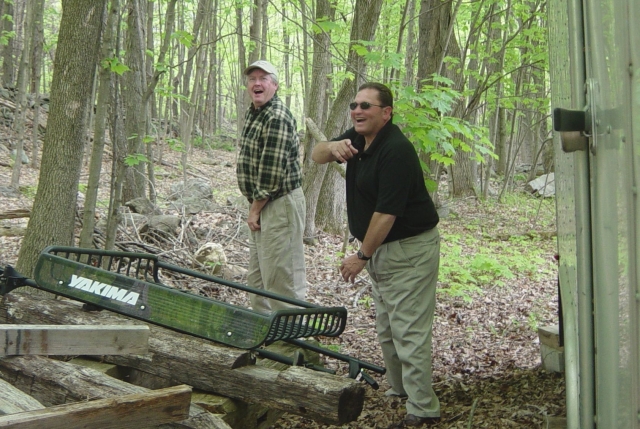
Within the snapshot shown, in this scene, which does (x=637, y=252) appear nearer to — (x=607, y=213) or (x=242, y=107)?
(x=607, y=213)

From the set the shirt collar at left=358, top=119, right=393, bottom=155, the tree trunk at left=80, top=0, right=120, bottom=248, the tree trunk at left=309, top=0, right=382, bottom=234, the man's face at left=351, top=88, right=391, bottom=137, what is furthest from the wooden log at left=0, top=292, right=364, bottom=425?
the tree trunk at left=309, top=0, right=382, bottom=234

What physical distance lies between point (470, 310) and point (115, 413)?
5.91 m

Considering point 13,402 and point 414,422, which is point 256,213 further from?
point 13,402

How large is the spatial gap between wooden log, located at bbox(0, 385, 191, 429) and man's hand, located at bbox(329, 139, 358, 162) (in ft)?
6.95

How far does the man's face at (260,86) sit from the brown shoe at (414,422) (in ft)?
9.18

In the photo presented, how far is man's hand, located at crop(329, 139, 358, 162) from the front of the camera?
14.9 feet

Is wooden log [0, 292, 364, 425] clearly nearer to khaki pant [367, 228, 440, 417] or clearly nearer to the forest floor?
khaki pant [367, 228, 440, 417]

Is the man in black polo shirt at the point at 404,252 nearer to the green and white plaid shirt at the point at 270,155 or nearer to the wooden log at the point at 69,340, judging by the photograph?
the green and white plaid shirt at the point at 270,155

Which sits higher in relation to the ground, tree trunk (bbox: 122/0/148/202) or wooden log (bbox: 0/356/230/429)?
tree trunk (bbox: 122/0/148/202)

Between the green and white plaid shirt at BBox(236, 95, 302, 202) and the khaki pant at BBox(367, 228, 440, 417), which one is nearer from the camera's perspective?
the khaki pant at BBox(367, 228, 440, 417)

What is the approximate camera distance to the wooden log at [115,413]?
7.95 feet

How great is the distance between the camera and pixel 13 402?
9.00ft

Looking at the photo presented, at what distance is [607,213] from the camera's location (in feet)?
4.88

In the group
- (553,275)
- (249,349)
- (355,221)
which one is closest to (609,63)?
(249,349)
